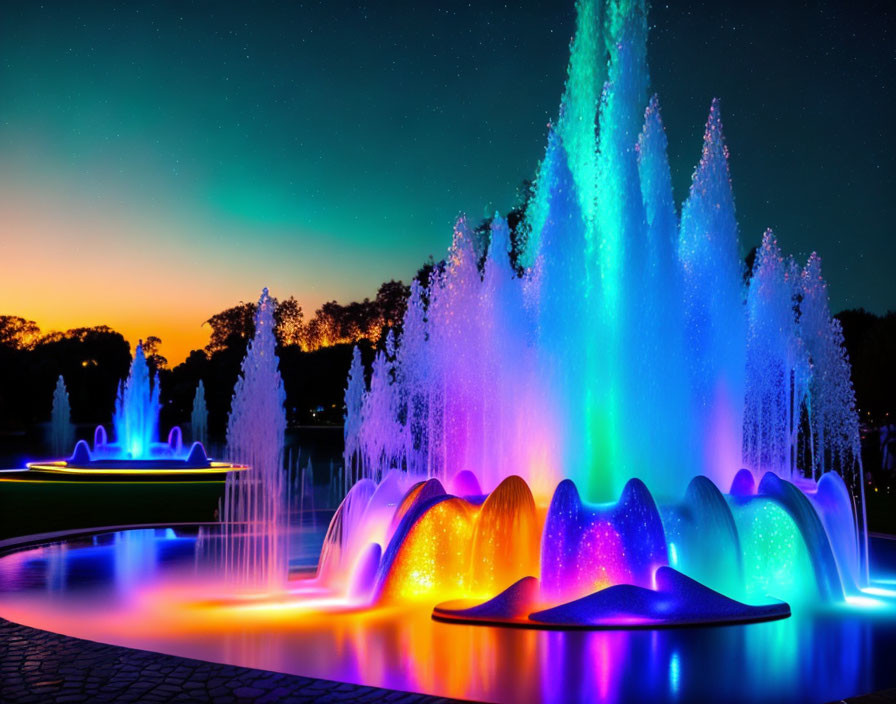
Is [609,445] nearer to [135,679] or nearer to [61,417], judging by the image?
[135,679]

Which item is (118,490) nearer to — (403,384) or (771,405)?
(403,384)

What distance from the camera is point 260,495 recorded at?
27.9 m

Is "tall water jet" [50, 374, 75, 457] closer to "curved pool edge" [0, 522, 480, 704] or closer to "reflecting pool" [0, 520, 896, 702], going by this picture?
"reflecting pool" [0, 520, 896, 702]

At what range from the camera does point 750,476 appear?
1139 centimetres

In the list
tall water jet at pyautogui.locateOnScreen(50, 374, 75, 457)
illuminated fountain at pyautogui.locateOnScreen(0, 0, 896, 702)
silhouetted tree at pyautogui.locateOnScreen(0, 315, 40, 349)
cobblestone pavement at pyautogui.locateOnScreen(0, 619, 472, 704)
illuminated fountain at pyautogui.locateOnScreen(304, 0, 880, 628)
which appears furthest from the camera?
silhouetted tree at pyautogui.locateOnScreen(0, 315, 40, 349)

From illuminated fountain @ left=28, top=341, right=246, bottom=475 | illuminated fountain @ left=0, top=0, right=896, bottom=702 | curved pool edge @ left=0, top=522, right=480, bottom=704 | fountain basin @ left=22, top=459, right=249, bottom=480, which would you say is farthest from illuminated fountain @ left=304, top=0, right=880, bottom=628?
illuminated fountain @ left=28, top=341, right=246, bottom=475

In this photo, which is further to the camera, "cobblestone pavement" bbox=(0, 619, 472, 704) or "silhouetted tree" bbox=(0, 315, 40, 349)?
"silhouetted tree" bbox=(0, 315, 40, 349)

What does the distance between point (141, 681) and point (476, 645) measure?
272 centimetres

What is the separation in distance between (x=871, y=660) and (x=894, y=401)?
124 ft

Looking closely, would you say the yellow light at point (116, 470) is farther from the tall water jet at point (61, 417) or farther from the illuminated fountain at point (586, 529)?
the tall water jet at point (61, 417)

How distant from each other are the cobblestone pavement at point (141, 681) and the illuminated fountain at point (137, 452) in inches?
1023

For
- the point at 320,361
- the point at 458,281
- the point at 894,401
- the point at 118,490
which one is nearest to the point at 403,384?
the point at 118,490

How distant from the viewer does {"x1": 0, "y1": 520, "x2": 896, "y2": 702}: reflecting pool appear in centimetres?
623

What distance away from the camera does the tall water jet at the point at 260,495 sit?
41.0ft
